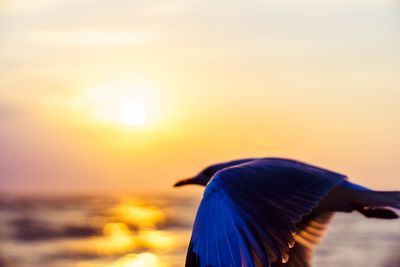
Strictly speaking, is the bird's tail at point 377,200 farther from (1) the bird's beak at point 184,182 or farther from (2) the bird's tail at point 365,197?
(1) the bird's beak at point 184,182

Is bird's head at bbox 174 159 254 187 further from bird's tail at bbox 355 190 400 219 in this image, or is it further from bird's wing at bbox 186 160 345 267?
bird's wing at bbox 186 160 345 267

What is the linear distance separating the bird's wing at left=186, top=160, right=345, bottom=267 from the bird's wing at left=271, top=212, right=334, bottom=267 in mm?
1218

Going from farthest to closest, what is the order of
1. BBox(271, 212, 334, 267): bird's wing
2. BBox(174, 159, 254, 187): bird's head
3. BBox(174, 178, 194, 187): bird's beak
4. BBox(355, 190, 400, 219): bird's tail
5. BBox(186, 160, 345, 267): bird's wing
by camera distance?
BBox(174, 178, 194, 187): bird's beak < BBox(174, 159, 254, 187): bird's head < BBox(271, 212, 334, 267): bird's wing < BBox(355, 190, 400, 219): bird's tail < BBox(186, 160, 345, 267): bird's wing

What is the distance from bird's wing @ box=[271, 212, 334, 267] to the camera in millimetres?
5926

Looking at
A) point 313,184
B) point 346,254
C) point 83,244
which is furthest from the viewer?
point 83,244

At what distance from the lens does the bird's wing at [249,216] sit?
4230 mm

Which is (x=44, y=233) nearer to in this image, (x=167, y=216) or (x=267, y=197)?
(x=167, y=216)

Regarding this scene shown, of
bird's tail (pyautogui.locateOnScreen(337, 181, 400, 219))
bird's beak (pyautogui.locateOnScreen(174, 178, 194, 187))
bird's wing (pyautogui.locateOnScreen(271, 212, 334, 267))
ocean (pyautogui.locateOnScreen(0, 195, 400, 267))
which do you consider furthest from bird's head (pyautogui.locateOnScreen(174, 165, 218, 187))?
ocean (pyautogui.locateOnScreen(0, 195, 400, 267))

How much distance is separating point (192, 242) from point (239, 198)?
312 millimetres

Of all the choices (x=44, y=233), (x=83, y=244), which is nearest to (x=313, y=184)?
(x=83, y=244)

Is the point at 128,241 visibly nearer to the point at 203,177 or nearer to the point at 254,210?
the point at 203,177

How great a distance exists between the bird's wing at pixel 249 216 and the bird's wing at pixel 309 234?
4.00ft

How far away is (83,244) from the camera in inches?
711

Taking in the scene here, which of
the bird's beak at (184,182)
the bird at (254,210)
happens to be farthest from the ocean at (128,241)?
the bird at (254,210)
